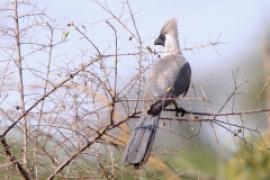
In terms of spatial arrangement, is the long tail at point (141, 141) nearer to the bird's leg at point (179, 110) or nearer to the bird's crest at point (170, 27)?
the bird's leg at point (179, 110)

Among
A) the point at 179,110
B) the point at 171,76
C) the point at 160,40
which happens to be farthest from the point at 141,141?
the point at 160,40

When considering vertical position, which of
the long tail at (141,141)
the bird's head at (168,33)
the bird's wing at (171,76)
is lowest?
the long tail at (141,141)

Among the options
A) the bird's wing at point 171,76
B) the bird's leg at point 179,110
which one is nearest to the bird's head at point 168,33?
the bird's wing at point 171,76

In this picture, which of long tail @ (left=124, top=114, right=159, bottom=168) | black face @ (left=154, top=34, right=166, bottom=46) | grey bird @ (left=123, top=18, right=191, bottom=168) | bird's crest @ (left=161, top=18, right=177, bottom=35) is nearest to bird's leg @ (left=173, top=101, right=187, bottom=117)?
grey bird @ (left=123, top=18, right=191, bottom=168)

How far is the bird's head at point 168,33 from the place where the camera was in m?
4.88

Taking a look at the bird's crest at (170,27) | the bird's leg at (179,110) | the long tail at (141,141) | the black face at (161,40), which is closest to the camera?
the long tail at (141,141)

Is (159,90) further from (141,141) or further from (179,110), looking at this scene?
(141,141)

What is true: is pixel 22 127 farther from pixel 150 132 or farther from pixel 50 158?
pixel 150 132

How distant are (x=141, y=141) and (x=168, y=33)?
1.62m

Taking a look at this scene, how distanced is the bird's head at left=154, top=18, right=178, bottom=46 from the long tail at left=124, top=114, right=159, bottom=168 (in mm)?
1109

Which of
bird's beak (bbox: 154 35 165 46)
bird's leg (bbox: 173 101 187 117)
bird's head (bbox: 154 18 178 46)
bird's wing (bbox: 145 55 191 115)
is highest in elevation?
bird's head (bbox: 154 18 178 46)

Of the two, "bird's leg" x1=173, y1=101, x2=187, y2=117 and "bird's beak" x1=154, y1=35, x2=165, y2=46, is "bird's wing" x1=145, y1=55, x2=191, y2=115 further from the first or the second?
"bird's beak" x1=154, y1=35, x2=165, y2=46

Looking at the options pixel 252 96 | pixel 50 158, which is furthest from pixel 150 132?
pixel 50 158

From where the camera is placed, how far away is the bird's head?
4.88m
